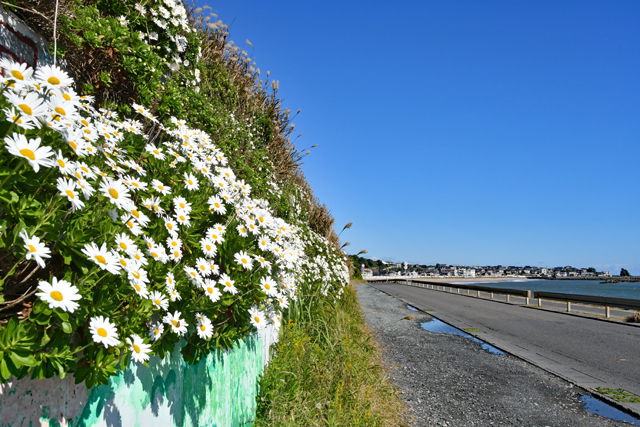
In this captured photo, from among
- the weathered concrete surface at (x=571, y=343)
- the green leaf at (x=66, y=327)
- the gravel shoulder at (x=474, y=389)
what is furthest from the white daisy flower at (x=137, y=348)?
the weathered concrete surface at (x=571, y=343)

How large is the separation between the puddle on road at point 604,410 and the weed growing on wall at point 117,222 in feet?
15.5

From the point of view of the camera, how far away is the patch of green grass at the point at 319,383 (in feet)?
12.1

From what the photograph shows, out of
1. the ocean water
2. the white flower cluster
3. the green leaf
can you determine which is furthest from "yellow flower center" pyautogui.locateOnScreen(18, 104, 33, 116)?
the ocean water

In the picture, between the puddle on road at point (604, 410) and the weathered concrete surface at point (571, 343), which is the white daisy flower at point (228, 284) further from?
the weathered concrete surface at point (571, 343)

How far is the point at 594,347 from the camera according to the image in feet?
30.2

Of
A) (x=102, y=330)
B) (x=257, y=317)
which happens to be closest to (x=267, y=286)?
(x=257, y=317)

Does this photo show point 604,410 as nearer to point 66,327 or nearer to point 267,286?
point 267,286

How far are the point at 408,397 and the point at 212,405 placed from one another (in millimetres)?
3834

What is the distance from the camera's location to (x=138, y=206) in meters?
1.99

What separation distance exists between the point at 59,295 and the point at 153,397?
1.04 metres

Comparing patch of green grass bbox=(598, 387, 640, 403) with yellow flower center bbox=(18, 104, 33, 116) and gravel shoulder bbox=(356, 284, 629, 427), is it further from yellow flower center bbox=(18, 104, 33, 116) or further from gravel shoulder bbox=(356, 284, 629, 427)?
yellow flower center bbox=(18, 104, 33, 116)

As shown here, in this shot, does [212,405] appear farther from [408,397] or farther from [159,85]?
[408,397]

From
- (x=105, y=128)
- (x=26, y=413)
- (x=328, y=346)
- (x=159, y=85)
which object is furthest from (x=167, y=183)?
(x=328, y=346)

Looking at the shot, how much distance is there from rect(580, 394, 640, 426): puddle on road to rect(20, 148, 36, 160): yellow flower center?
658 cm
